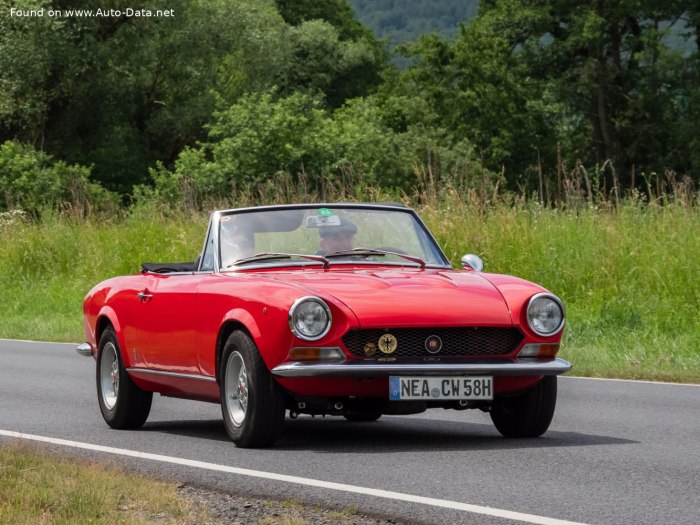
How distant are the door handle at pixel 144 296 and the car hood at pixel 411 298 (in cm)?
138

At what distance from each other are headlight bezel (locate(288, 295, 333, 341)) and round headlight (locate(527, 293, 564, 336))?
124cm

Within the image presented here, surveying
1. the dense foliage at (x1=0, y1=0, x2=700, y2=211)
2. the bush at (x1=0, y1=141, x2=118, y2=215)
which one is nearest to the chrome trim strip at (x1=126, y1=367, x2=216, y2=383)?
the dense foliage at (x1=0, y1=0, x2=700, y2=211)

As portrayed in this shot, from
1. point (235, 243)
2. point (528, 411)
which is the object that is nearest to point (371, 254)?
point (235, 243)

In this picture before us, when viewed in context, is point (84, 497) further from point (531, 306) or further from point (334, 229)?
point (334, 229)

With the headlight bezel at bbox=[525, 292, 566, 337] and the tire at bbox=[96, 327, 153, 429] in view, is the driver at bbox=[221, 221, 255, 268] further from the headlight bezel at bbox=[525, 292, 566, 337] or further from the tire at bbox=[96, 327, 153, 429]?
the headlight bezel at bbox=[525, 292, 566, 337]

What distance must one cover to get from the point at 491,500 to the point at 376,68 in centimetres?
8690

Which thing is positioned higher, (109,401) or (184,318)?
(184,318)

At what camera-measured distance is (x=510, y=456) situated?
8.74m

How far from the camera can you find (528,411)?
952cm

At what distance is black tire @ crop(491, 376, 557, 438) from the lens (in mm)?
9461

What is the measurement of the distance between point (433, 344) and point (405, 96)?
2538 inches

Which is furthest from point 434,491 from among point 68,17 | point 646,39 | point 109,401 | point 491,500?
point 646,39

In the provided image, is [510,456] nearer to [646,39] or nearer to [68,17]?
[68,17]

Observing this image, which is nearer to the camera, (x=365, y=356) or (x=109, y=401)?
(x=365, y=356)
